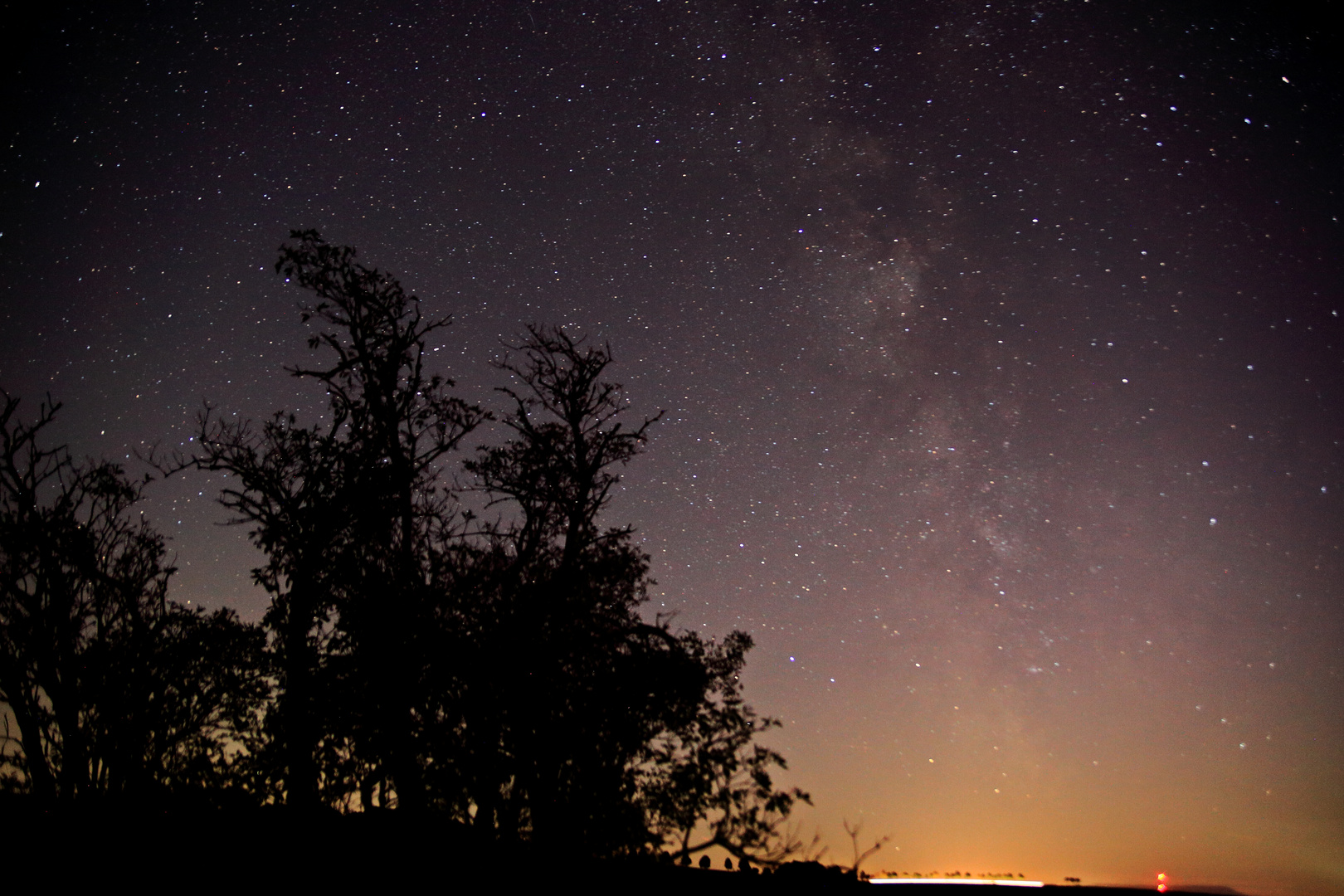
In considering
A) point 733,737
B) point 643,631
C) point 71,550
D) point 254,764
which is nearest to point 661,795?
point 733,737

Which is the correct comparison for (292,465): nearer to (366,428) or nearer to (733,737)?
(366,428)

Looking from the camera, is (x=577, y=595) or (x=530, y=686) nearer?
(x=530, y=686)

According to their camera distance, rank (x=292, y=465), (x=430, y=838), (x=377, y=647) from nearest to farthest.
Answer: (x=430, y=838)
(x=377, y=647)
(x=292, y=465)

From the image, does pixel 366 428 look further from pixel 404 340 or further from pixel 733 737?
pixel 733 737

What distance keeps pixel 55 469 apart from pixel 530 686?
10.8 metres

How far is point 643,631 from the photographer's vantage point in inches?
482

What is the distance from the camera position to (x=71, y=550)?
13.9 metres

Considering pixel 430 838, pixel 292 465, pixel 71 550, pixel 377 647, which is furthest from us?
pixel 71 550

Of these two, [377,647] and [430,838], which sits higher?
[377,647]

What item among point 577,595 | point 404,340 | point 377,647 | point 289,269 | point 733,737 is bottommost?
point 733,737

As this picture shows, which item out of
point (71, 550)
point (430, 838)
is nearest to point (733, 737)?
point (430, 838)

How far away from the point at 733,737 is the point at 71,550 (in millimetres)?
13111

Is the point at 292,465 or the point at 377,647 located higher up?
the point at 292,465

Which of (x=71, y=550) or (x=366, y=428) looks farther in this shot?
(x=71, y=550)
